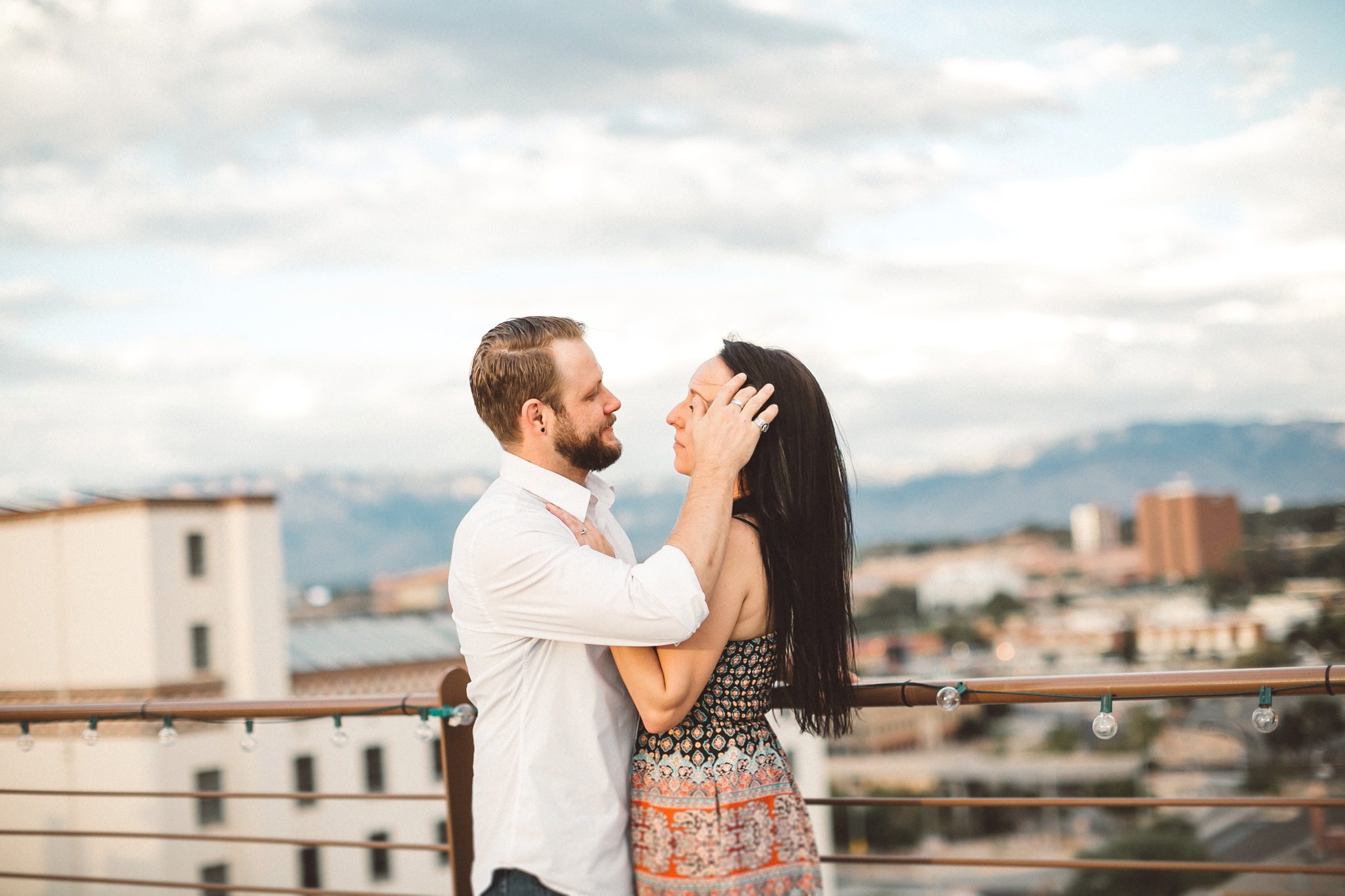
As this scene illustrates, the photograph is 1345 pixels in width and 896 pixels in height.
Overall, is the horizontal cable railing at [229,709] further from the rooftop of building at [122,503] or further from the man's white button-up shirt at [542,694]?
the rooftop of building at [122,503]

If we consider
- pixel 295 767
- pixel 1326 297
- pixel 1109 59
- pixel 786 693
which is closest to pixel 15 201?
pixel 295 767

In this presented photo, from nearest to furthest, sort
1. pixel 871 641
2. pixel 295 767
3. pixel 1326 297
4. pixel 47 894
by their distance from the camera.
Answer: pixel 47 894, pixel 295 767, pixel 871 641, pixel 1326 297

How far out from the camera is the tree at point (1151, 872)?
51.3 m

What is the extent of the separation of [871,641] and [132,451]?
96746 millimetres

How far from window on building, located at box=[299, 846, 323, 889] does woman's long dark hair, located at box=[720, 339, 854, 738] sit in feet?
88.1

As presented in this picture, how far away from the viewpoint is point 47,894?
24875 mm

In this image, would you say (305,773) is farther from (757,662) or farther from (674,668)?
(674,668)

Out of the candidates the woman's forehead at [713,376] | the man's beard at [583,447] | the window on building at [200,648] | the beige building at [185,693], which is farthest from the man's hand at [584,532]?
the window on building at [200,648]

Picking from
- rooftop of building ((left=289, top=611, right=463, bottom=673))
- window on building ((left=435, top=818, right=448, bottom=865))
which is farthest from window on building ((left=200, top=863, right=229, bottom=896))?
rooftop of building ((left=289, top=611, right=463, bottom=673))

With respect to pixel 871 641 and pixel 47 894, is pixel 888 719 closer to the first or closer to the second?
pixel 871 641

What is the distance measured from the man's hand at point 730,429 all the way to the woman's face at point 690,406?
5cm

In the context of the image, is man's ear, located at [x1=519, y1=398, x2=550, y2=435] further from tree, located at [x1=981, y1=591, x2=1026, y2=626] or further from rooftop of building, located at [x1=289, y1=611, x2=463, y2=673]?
tree, located at [x1=981, y1=591, x2=1026, y2=626]

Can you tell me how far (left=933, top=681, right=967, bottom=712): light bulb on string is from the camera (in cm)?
232

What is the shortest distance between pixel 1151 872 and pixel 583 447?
2275 inches
